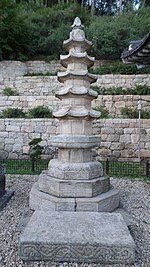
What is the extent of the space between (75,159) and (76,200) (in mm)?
709

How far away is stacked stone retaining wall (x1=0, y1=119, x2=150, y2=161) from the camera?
9.85 meters

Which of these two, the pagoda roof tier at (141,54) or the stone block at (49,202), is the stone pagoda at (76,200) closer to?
the stone block at (49,202)

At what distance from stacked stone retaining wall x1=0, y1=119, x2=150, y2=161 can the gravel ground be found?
3.22 m

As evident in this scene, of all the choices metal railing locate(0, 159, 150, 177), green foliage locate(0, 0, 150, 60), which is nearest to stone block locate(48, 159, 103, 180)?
metal railing locate(0, 159, 150, 177)

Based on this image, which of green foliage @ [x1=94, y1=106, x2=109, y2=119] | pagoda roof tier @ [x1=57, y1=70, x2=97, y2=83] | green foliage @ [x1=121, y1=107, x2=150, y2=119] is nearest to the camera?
pagoda roof tier @ [x1=57, y1=70, x2=97, y2=83]

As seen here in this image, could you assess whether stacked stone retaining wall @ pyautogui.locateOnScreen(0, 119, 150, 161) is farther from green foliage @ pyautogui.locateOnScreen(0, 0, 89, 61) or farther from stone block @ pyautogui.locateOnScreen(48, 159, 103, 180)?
green foliage @ pyautogui.locateOnScreen(0, 0, 89, 61)

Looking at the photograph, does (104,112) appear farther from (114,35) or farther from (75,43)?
(114,35)

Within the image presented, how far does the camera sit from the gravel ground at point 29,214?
265 centimetres

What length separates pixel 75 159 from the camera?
411 cm

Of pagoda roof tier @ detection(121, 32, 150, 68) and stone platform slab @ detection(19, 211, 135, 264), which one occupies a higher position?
pagoda roof tier @ detection(121, 32, 150, 68)

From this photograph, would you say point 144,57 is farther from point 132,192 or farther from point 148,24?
point 148,24

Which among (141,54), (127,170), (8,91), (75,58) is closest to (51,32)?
(8,91)

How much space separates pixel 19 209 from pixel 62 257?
1.92 m

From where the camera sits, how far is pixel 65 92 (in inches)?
163
